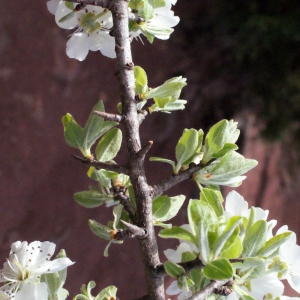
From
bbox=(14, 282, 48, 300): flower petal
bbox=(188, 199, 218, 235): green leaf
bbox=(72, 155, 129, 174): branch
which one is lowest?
bbox=(14, 282, 48, 300): flower petal

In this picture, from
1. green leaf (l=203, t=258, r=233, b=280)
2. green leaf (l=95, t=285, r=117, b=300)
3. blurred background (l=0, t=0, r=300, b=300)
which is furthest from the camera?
blurred background (l=0, t=0, r=300, b=300)

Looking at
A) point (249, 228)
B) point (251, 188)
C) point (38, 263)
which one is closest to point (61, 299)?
point (38, 263)

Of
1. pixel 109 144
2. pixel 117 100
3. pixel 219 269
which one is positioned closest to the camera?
pixel 219 269

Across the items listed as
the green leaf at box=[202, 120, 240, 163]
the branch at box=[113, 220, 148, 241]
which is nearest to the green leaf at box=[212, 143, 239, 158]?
the green leaf at box=[202, 120, 240, 163]

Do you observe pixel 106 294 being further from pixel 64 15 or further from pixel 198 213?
pixel 64 15

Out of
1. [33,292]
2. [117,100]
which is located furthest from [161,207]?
[117,100]

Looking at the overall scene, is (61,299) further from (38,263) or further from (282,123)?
(282,123)

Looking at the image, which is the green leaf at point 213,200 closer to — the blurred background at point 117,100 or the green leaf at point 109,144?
the green leaf at point 109,144

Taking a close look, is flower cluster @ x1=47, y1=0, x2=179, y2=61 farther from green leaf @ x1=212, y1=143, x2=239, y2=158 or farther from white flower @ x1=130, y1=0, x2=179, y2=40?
green leaf @ x1=212, y1=143, x2=239, y2=158
